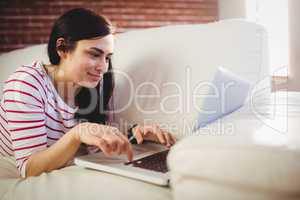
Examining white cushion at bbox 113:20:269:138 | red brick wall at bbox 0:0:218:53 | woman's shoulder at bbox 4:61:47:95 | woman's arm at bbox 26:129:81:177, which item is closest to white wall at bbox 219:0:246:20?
red brick wall at bbox 0:0:218:53

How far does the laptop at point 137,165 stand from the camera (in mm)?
753

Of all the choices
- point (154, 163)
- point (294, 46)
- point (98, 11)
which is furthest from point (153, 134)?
point (98, 11)

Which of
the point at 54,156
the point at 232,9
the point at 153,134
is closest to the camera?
the point at 54,156

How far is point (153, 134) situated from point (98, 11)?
131 centimetres

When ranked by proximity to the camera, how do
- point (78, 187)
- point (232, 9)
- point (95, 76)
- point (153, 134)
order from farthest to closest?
point (232, 9) < point (95, 76) < point (153, 134) < point (78, 187)

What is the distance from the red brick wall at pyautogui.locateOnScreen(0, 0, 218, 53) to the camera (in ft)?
6.77

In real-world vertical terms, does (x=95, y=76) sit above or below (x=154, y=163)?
above

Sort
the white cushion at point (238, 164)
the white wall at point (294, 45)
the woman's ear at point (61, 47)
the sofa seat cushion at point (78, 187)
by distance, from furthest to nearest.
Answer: the white wall at point (294, 45)
the woman's ear at point (61, 47)
the sofa seat cushion at point (78, 187)
the white cushion at point (238, 164)

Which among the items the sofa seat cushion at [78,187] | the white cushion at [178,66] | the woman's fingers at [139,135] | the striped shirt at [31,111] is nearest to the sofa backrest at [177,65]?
the white cushion at [178,66]

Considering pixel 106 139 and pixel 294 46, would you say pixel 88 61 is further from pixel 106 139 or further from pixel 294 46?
pixel 294 46

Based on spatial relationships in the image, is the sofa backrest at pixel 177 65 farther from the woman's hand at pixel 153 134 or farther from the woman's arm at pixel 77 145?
the woman's arm at pixel 77 145

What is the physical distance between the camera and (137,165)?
0.83 metres

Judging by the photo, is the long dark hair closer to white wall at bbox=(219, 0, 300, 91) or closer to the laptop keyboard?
the laptop keyboard

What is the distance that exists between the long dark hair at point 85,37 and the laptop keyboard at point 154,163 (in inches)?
13.1
